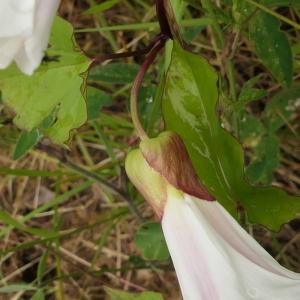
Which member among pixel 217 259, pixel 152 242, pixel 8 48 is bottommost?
pixel 152 242

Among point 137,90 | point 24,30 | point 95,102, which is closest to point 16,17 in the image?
point 24,30

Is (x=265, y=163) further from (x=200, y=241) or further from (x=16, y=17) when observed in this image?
(x=16, y=17)

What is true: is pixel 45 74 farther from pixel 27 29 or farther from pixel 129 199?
pixel 129 199

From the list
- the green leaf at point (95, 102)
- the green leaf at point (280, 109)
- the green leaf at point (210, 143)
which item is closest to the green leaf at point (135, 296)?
the green leaf at point (210, 143)

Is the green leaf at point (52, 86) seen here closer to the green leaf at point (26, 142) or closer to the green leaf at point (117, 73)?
the green leaf at point (26, 142)

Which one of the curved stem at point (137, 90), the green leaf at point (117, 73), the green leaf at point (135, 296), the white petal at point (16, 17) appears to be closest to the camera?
the white petal at point (16, 17)

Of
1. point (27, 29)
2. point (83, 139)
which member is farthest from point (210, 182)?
point (83, 139)
